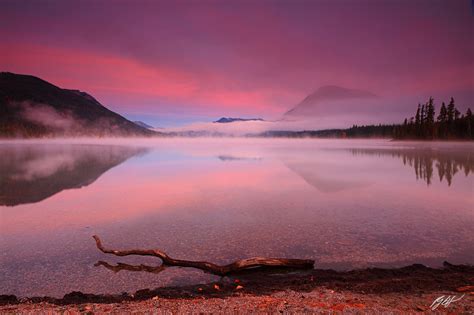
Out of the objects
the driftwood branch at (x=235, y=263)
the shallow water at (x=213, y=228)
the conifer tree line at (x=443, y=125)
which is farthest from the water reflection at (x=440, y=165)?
the conifer tree line at (x=443, y=125)

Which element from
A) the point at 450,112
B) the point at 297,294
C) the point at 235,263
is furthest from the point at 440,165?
the point at 450,112

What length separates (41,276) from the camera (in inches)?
437

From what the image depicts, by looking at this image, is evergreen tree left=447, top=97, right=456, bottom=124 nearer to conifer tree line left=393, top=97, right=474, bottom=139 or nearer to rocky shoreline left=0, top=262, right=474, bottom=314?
conifer tree line left=393, top=97, right=474, bottom=139

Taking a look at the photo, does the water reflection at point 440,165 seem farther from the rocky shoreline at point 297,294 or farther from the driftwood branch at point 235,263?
the driftwood branch at point 235,263

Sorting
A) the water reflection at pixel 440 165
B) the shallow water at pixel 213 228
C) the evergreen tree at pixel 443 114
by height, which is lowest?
the shallow water at pixel 213 228

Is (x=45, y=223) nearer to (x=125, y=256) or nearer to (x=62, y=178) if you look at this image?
(x=125, y=256)

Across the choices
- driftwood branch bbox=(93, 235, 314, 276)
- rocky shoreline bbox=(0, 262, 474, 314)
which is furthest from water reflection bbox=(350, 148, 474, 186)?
driftwood branch bbox=(93, 235, 314, 276)

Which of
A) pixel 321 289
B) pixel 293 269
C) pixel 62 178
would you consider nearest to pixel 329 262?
pixel 293 269

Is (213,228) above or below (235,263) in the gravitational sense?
below

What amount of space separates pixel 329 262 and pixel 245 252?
11.5ft

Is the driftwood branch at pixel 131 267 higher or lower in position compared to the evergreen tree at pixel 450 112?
lower

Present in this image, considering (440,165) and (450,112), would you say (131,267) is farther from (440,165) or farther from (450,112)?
(450,112)

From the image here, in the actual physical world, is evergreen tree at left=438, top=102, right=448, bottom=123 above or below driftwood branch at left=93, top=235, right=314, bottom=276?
above

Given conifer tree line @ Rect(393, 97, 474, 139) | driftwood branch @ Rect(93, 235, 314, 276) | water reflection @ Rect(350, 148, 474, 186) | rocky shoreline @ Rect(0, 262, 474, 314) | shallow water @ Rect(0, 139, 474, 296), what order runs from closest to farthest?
rocky shoreline @ Rect(0, 262, 474, 314)
driftwood branch @ Rect(93, 235, 314, 276)
shallow water @ Rect(0, 139, 474, 296)
water reflection @ Rect(350, 148, 474, 186)
conifer tree line @ Rect(393, 97, 474, 139)
